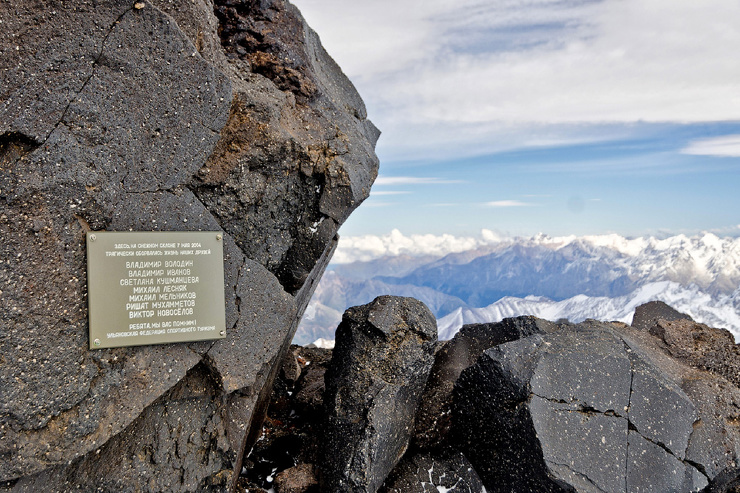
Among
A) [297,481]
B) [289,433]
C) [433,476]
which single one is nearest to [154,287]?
[297,481]

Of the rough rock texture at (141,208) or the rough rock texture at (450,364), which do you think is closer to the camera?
the rough rock texture at (141,208)

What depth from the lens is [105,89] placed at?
13.0 ft

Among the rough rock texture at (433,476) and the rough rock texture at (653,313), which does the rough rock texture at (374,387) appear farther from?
the rough rock texture at (653,313)

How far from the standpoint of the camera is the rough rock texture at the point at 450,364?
572cm

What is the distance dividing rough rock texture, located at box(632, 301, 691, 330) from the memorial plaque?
6.62 metres

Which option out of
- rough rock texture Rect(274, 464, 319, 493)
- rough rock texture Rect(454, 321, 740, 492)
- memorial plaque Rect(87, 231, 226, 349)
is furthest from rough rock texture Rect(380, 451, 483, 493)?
memorial plaque Rect(87, 231, 226, 349)

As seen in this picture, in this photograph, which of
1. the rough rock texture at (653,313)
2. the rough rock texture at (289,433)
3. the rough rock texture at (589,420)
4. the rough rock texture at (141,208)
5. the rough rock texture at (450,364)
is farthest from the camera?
the rough rock texture at (653,313)

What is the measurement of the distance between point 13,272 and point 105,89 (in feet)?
4.99

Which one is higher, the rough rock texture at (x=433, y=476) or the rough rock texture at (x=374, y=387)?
the rough rock texture at (x=374, y=387)

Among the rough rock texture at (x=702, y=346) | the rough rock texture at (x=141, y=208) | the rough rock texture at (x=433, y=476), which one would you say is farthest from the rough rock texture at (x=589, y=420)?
the rough rock texture at (x=141, y=208)

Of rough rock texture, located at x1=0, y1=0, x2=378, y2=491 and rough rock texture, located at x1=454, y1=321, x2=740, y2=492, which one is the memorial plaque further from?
rough rock texture, located at x1=454, y1=321, x2=740, y2=492

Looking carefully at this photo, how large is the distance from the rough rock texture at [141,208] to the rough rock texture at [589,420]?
2.39 m

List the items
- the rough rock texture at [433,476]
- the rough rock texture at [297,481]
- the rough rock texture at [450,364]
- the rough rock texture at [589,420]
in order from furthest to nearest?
the rough rock texture at [450,364]
the rough rock texture at [433,476]
the rough rock texture at [297,481]
the rough rock texture at [589,420]

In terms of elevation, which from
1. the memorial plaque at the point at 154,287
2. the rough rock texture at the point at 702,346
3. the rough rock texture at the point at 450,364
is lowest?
the rough rock texture at the point at 450,364
